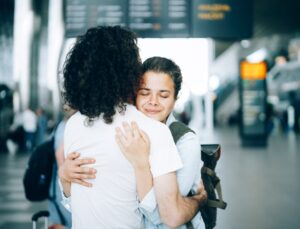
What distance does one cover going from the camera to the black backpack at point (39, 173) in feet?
8.66

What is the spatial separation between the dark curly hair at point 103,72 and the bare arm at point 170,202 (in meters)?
0.29

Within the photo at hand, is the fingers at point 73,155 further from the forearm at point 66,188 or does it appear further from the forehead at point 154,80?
the forehead at point 154,80

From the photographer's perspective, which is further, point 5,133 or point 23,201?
point 5,133

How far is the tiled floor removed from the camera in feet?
15.8

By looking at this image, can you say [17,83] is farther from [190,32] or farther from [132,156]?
[132,156]

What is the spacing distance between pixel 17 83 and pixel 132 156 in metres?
11.7

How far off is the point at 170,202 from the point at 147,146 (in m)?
0.21

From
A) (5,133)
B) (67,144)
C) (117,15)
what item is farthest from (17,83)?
(67,144)

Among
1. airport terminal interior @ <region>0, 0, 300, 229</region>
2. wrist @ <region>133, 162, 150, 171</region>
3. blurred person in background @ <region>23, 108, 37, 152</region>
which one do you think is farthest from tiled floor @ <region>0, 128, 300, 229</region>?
wrist @ <region>133, 162, 150, 171</region>

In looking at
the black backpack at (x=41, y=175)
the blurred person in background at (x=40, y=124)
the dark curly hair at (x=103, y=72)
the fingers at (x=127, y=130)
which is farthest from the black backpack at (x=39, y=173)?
the blurred person in background at (x=40, y=124)

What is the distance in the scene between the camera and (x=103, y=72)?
143cm

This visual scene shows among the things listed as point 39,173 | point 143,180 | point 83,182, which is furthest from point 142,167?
point 39,173

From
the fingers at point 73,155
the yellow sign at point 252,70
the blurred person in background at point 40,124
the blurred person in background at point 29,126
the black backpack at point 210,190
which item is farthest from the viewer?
the yellow sign at point 252,70

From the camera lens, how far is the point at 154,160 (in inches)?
56.2
